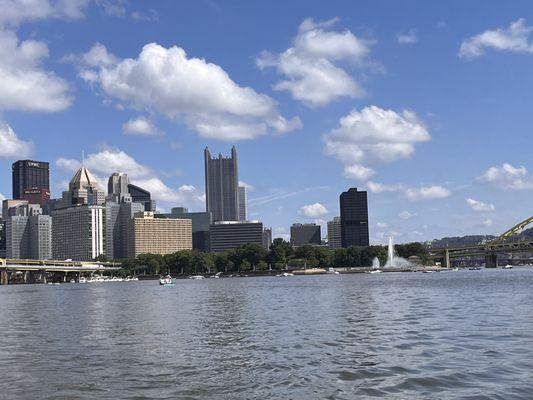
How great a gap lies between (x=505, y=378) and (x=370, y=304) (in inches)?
1669

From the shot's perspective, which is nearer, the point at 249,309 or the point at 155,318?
the point at 155,318

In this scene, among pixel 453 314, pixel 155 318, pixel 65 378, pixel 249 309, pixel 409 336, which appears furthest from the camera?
pixel 249 309

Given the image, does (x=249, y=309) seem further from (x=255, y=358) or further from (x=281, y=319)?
(x=255, y=358)

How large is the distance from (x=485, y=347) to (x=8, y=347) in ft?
87.8

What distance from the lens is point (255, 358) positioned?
3231 centimetres

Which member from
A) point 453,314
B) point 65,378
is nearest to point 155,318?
point 453,314

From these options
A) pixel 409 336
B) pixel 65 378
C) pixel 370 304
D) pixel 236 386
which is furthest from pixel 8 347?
pixel 370 304

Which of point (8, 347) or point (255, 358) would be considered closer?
point (255, 358)

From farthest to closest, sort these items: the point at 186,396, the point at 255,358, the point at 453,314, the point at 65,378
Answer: the point at 453,314 < the point at 255,358 < the point at 65,378 < the point at 186,396

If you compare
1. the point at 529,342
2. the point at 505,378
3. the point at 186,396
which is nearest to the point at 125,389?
the point at 186,396

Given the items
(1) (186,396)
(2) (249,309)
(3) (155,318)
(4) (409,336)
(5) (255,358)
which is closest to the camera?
(1) (186,396)

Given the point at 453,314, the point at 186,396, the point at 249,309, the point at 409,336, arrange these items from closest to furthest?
1. the point at 186,396
2. the point at 409,336
3. the point at 453,314
4. the point at 249,309

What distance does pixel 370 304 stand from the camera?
6756cm

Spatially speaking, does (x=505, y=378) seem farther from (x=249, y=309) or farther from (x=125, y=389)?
(x=249, y=309)
